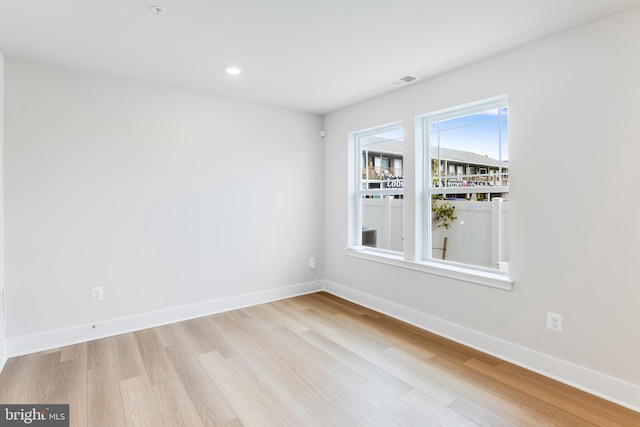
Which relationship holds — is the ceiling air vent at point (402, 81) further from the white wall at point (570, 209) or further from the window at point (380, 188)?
the window at point (380, 188)

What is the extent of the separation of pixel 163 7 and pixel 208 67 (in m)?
0.90

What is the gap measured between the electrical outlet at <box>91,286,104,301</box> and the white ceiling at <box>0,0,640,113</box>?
6.51 feet

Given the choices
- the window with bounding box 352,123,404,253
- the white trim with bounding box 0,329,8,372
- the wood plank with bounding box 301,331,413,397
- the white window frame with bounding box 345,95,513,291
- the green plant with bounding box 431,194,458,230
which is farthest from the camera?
the window with bounding box 352,123,404,253

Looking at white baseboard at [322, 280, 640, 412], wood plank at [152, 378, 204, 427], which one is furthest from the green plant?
wood plank at [152, 378, 204, 427]

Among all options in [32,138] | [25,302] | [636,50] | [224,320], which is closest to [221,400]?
[224,320]

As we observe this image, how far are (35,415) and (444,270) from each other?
313 centimetres

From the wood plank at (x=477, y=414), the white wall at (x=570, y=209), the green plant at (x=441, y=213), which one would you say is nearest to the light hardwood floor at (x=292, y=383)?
the wood plank at (x=477, y=414)

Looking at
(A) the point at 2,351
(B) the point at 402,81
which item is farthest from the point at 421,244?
(A) the point at 2,351

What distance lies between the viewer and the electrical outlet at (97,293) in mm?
3033

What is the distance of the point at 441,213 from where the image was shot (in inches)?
130

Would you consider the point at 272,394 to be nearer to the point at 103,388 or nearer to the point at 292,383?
the point at 292,383

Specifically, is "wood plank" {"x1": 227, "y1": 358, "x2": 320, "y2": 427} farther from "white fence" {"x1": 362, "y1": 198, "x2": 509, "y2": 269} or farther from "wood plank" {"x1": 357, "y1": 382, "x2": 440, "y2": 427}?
"white fence" {"x1": 362, "y1": 198, "x2": 509, "y2": 269}

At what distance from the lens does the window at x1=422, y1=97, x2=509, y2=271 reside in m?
2.82

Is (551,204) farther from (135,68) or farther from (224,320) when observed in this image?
(135,68)
